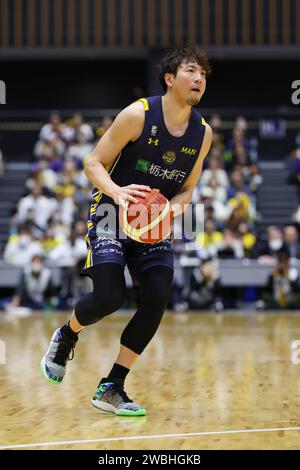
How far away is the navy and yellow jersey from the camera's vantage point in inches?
212

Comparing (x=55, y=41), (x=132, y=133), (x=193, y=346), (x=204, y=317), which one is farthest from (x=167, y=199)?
(x=55, y=41)

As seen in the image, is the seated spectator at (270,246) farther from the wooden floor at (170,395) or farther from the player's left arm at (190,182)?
the player's left arm at (190,182)

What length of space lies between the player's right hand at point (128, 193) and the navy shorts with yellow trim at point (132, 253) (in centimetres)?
36

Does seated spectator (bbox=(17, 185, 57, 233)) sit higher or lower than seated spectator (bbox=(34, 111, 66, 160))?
lower

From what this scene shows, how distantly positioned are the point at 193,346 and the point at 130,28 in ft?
44.0

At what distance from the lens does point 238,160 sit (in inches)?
745

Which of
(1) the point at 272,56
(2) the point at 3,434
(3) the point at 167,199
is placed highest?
(1) the point at 272,56

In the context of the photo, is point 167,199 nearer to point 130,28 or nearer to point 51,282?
point 51,282

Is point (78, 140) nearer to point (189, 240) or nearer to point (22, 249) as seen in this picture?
point (22, 249)

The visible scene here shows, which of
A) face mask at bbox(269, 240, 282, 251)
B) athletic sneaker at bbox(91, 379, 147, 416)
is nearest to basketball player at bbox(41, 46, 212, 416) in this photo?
athletic sneaker at bbox(91, 379, 147, 416)

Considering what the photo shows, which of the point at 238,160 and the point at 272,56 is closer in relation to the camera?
the point at 238,160

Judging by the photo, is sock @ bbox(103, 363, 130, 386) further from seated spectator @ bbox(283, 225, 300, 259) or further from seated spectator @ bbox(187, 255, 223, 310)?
seated spectator @ bbox(283, 225, 300, 259)

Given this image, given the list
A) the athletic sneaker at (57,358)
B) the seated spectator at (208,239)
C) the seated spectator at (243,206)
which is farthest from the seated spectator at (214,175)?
the athletic sneaker at (57,358)

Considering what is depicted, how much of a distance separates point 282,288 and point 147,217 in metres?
11.2
